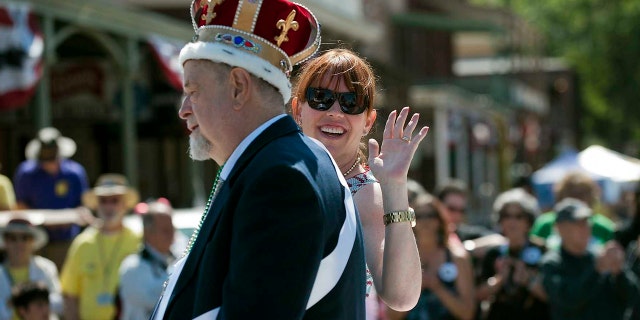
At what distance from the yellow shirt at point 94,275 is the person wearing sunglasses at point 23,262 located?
0.16 m

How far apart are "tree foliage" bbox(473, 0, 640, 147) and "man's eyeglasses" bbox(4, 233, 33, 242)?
33.7 m

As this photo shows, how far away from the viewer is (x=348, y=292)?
2.67m

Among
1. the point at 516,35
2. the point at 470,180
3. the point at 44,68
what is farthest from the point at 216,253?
the point at 516,35

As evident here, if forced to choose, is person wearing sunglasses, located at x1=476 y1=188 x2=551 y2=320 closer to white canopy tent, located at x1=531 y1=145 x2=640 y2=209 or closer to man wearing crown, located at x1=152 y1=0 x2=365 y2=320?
man wearing crown, located at x1=152 y1=0 x2=365 y2=320

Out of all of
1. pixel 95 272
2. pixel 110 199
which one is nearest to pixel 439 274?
pixel 95 272

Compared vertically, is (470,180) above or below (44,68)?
below

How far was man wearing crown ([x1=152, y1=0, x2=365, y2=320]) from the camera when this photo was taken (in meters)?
2.42

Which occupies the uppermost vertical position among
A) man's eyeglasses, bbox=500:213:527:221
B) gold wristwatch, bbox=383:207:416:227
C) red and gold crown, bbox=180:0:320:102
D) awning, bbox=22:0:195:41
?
awning, bbox=22:0:195:41

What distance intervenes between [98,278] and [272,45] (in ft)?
19.0

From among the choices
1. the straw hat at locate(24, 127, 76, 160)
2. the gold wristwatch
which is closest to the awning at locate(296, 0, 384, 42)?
the straw hat at locate(24, 127, 76, 160)

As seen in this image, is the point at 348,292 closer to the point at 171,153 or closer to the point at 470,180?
the point at 171,153

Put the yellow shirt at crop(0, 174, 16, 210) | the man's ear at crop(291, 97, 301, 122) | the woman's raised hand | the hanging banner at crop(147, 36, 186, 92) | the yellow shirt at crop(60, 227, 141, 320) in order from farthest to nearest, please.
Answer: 1. the hanging banner at crop(147, 36, 186, 92)
2. the yellow shirt at crop(0, 174, 16, 210)
3. the yellow shirt at crop(60, 227, 141, 320)
4. the man's ear at crop(291, 97, 301, 122)
5. the woman's raised hand

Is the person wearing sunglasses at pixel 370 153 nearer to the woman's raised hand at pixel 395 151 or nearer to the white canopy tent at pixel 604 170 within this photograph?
the woman's raised hand at pixel 395 151

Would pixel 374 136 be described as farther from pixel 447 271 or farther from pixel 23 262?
pixel 23 262
